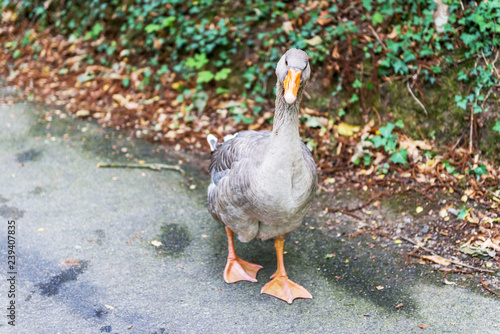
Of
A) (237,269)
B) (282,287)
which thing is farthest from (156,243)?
(282,287)

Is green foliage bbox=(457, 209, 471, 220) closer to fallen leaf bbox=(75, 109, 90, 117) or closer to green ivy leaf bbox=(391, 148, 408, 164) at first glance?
green ivy leaf bbox=(391, 148, 408, 164)

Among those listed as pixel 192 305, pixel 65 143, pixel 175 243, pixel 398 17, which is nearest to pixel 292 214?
pixel 192 305

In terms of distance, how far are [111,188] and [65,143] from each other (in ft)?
4.72

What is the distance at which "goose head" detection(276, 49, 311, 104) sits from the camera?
3137 mm

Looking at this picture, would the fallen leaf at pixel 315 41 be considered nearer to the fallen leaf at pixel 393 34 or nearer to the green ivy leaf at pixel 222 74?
the fallen leaf at pixel 393 34

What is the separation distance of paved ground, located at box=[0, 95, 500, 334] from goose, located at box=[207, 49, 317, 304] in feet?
0.62

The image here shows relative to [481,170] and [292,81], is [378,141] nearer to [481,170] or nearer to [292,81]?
[481,170]

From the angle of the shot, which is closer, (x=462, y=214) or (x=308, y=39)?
(x=462, y=214)

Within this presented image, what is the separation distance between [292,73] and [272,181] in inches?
31.3

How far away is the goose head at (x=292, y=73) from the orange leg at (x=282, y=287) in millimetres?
1484

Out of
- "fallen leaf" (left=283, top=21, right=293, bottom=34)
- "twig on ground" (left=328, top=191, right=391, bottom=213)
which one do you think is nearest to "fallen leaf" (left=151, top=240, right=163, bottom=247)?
"twig on ground" (left=328, top=191, right=391, bottom=213)

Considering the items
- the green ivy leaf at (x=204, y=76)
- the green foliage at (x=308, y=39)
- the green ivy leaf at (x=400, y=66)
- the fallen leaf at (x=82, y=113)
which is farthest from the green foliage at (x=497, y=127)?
the fallen leaf at (x=82, y=113)

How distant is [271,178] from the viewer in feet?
10.9

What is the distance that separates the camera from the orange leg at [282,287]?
3886 mm
